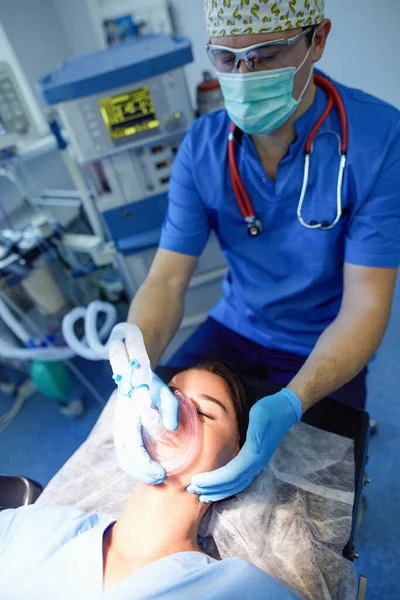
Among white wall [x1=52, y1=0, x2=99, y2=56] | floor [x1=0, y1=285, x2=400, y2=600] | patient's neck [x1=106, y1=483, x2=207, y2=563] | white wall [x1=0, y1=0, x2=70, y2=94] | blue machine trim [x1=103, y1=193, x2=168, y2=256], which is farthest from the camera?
white wall [x1=52, y1=0, x2=99, y2=56]

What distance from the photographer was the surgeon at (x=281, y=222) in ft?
2.95

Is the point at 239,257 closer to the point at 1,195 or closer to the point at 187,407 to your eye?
the point at 187,407

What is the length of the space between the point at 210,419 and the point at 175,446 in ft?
0.37

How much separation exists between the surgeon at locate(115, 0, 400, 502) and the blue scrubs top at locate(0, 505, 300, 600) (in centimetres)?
14

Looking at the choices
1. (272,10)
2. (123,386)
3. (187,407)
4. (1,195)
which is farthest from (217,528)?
(1,195)

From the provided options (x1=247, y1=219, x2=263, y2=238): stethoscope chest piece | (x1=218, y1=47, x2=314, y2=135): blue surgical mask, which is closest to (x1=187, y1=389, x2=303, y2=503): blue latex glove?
(x1=247, y1=219, x2=263, y2=238): stethoscope chest piece

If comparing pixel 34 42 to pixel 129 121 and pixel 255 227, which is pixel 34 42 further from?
pixel 255 227

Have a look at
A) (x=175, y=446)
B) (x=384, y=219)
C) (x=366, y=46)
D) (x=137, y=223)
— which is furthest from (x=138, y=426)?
(x=366, y=46)

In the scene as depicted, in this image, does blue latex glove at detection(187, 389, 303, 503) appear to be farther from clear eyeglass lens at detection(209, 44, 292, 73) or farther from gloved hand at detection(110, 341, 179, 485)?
clear eyeglass lens at detection(209, 44, 292, 73)

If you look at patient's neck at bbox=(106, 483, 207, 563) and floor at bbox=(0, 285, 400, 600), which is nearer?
patient's neck at bbox=(106, 483, 207, 563)

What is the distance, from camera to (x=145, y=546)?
87 centimetres

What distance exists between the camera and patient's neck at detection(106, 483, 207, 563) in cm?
87

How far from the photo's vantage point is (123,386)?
84cm

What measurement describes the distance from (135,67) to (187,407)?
1.19 meters
